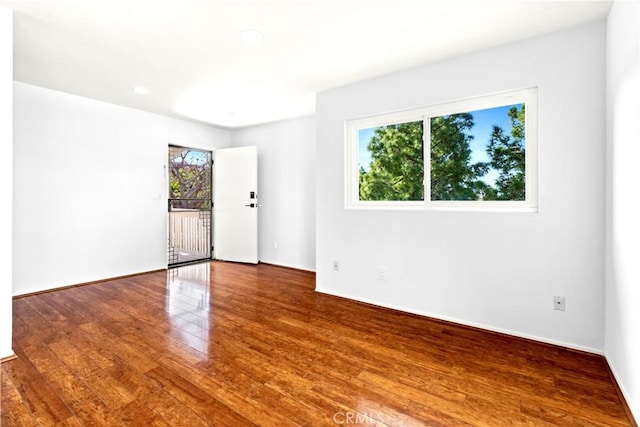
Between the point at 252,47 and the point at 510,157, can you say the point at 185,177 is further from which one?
the point at 510,157

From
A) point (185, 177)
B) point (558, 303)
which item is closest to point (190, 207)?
point (185, 177)

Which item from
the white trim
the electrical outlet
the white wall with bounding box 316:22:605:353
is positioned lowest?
the white trim

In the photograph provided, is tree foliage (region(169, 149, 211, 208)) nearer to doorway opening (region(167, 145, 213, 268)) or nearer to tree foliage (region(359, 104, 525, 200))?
doorway opening (region(167, 145, 213, 268))

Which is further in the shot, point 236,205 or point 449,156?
point 236,205

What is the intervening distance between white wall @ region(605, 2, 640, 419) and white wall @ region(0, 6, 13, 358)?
12.1 feet

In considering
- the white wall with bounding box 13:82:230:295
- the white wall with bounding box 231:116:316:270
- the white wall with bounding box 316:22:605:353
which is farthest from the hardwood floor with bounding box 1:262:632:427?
the white wall with bounding box 231:116:316:270

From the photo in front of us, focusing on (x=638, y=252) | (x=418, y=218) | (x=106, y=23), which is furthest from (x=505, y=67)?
(x=106, y=23)

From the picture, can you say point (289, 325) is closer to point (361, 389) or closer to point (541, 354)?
point (361, 389)

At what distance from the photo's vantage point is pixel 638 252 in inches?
61.8

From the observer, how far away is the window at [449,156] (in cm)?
256

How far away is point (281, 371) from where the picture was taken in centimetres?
198

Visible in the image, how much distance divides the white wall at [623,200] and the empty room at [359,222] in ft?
0.08

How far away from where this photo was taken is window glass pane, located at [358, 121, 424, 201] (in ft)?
10.2

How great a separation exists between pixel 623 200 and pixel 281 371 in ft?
7.40
